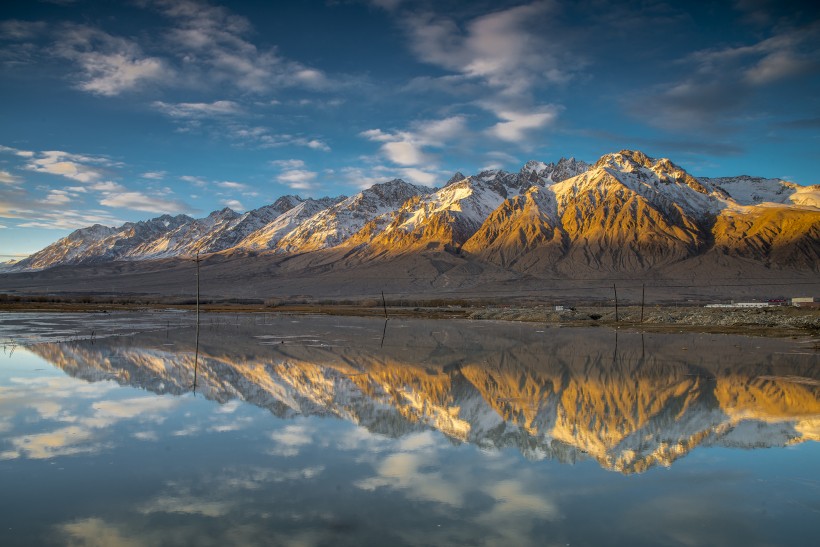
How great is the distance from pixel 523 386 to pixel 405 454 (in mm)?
8429

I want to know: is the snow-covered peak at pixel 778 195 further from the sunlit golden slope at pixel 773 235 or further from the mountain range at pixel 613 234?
the sunlit golden slope at pixel 773 235

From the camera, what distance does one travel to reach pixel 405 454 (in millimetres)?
Answer: 10664

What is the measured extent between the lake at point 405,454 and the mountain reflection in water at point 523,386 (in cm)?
10

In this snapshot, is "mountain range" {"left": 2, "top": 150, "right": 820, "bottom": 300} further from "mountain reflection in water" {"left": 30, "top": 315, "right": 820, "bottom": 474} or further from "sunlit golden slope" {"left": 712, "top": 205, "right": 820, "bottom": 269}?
"mountain reflection in water" {"left": 30, "top": 315, "right": 820, "bottom": 474}

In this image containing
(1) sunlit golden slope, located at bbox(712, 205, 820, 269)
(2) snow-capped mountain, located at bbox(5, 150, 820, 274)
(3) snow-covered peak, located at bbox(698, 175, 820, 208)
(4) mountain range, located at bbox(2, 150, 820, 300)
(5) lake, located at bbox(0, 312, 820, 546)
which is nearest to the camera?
(5) lake, located at bbox(0, 312, 820, 546)

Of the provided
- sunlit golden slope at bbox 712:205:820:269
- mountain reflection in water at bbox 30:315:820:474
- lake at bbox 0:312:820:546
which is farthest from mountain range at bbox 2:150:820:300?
lake at bbox 0:312:820:546

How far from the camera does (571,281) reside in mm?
138375

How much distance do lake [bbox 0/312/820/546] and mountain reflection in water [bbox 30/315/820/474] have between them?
0.32 ft

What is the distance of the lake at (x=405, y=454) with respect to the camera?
291 inches

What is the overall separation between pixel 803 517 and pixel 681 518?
162 centimetres

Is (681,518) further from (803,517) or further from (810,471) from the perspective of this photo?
(810,471)

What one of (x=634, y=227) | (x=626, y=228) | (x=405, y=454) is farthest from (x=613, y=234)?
(x=405, y=454)

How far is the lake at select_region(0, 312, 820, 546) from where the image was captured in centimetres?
740

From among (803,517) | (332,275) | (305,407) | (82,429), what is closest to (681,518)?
(803,517)
